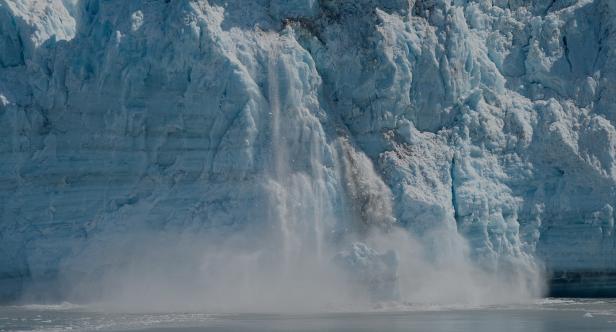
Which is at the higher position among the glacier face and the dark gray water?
the glacier face

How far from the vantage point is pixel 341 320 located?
63.1 ft

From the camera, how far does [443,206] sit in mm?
22484

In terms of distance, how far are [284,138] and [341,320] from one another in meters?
4.25

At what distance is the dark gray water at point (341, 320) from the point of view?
17.9 m

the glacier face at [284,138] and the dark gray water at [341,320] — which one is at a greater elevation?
the glacier face at [284,138]

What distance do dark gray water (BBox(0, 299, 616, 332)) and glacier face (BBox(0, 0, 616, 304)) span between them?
1380 millimetres

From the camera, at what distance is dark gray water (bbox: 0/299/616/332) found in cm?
1794

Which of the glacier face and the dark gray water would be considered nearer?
the dark gray water

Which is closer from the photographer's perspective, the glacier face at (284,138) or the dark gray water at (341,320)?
the dark gray water at (341,320)

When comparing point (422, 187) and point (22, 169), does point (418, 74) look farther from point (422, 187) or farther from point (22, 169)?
point (22, 169)

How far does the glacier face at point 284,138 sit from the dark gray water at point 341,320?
1380 millimetres

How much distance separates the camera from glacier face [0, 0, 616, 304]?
21859mm

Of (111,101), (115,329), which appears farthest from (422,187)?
(115,329)

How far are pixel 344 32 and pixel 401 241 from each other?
3983 millimetres
